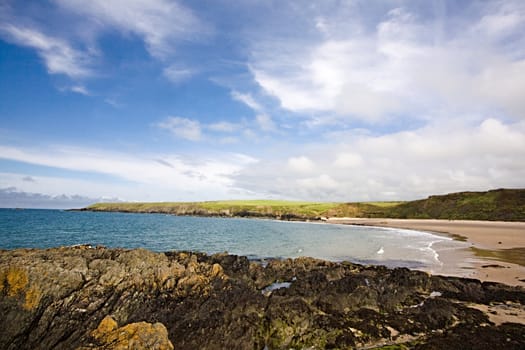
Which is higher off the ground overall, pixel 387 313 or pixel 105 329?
pixel 105 329

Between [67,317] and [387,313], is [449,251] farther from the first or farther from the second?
[67,317]

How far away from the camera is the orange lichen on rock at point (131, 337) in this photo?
8.75 m

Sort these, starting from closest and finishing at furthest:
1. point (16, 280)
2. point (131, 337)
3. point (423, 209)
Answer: point (131, 337), point (16, 280), point (423, 209)

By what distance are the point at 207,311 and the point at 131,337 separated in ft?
15.6

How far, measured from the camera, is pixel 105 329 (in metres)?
9.43

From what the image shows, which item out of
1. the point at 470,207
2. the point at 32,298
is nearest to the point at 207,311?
the point at 32,298

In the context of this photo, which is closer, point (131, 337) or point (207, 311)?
point (131, 337)

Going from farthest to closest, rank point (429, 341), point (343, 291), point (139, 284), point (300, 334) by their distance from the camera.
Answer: point (343, 291) < point (139, 284) < point (300, 334) < point (429, 341)

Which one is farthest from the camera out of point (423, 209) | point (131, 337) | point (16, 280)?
→ point (423, 209)

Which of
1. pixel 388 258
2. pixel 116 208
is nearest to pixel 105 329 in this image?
pixel 388 258

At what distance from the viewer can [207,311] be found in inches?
525

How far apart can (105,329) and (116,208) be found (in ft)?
654

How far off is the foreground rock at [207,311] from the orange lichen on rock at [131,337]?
0.03 m

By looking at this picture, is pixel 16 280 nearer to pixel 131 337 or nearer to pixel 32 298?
pixel 32 298
